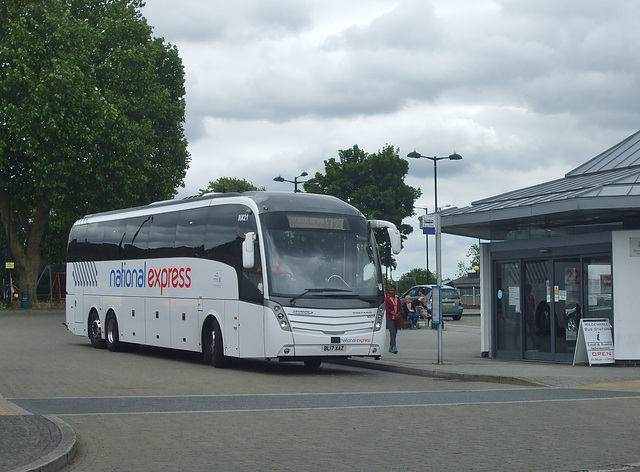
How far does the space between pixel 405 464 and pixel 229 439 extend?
2319 mm

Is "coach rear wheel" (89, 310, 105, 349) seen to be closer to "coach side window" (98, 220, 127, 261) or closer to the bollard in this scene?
"coach side window" (98, 220, 127, 261)

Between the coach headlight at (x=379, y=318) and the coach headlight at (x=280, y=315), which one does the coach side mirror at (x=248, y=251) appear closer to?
the coach headlight at (x=280, y=315)

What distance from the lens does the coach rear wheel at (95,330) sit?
90.8ft

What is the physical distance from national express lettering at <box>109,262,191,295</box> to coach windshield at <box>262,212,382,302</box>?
11.5 feet

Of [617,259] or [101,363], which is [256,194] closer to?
[101,363]

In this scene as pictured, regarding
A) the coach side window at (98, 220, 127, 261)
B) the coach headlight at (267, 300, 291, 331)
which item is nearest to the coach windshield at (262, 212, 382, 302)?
the coach headlight at (267, 300, 291, 331)

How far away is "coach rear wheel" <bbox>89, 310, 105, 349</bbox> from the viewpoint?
1090 inches

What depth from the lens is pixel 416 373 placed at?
2017cm

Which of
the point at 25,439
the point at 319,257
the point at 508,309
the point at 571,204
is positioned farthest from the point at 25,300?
the point at 25,439

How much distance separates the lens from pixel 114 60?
52.4m

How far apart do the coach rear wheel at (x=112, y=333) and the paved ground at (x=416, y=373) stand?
714 cm

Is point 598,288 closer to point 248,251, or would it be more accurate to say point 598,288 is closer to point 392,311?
point 392,311

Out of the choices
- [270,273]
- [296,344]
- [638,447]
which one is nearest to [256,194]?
Result: [270,273]

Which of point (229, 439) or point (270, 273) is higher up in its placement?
point (270, 273)
